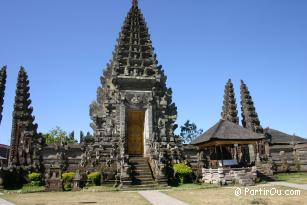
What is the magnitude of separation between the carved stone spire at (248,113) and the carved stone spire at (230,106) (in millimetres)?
896

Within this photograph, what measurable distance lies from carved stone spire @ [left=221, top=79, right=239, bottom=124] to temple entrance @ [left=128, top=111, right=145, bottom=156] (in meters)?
12.2

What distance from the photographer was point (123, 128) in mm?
22859

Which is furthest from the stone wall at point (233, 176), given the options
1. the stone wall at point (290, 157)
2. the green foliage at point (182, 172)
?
the stone wall at point (290, 157)

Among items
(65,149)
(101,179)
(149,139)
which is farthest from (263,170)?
(65,149)

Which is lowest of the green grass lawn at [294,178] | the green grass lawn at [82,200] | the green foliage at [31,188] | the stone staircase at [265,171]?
the green foliage at [31,188]

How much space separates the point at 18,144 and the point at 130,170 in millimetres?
9148

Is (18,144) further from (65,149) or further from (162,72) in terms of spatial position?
(162,72)

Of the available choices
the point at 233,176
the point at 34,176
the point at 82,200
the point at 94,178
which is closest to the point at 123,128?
the point at 94,178

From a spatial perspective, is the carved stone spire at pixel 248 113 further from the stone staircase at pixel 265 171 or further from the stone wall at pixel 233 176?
the stone wall at pixel 233 176

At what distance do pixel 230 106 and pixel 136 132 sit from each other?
13.4 m

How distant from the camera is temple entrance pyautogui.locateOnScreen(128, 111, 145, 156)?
77.3ft

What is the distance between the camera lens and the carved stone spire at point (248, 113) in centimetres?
2987

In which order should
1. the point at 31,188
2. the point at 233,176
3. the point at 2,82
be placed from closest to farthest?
1. the point at 31,188
2. the point at 233,176
3. the point at 2,82

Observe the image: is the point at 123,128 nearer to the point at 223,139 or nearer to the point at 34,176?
the point at 34,176
